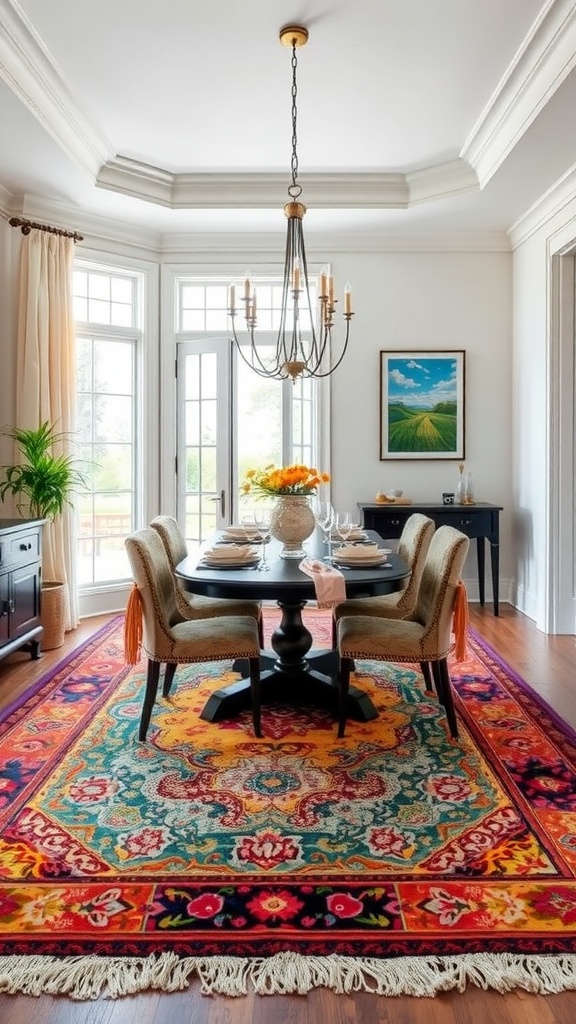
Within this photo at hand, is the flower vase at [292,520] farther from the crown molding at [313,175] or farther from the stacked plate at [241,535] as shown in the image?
the crown molding at [313,175]

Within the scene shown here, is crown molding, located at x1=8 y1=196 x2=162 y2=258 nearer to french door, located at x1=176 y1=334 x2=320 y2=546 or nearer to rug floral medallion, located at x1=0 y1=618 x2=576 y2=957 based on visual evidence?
french door, located at x1=176 y1=334 x2=320 y2=546

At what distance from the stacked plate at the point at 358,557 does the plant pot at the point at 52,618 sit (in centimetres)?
220

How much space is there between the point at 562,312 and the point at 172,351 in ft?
9.81

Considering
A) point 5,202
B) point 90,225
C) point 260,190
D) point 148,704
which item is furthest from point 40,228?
point 148,704

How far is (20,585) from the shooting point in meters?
3.94

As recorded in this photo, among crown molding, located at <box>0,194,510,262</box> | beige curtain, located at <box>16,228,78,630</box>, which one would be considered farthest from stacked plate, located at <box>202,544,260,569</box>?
crown molding, located at <box>0,194,510,262</box>

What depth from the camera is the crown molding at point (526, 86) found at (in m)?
3.04

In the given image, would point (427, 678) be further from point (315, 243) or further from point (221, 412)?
point (315, 243)

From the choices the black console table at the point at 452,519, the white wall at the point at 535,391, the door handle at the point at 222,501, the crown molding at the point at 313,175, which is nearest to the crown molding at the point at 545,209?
the white wall at the point at 535,391

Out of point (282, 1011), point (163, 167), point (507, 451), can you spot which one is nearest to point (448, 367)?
point (507, 451)

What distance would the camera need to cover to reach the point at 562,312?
185 inches

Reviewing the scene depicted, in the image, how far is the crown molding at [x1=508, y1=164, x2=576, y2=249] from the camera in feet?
14.2

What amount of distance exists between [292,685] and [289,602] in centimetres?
41

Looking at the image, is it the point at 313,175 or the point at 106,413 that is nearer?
the point at 313,175
